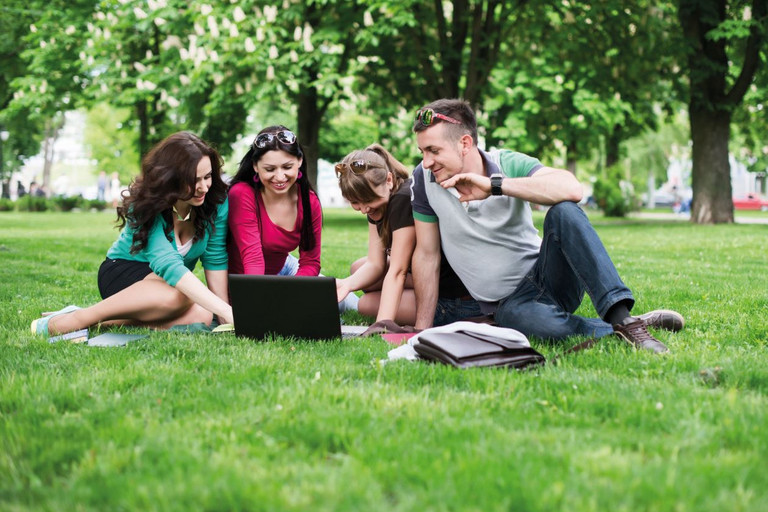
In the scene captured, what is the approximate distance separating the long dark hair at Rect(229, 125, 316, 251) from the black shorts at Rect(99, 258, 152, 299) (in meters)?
0.81

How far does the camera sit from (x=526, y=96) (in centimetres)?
1638

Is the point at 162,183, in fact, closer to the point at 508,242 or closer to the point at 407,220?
the point at 407,220

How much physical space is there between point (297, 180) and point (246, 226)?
49 cm

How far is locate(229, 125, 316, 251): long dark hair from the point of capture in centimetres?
505

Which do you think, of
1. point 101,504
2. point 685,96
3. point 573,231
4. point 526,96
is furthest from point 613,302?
point 685,96

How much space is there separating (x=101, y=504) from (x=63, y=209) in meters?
37.2

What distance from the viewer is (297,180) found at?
540cm

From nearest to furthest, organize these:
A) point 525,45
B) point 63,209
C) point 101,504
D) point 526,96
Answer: point 101,504 < point 526,96 < point 525,45 < point 63,209

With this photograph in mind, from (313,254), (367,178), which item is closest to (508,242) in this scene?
(367,178)

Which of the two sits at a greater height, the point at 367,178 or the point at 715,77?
the point at 715,77

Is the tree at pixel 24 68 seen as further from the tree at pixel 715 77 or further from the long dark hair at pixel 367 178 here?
the long dark hair at pixel 367 178

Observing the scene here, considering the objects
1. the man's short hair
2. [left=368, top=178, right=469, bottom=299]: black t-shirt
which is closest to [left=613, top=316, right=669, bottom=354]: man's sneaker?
[left=368, top=178, right=469, bottom=299]: black t-shirt

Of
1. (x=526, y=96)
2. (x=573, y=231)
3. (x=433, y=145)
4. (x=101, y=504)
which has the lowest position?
(x=101, y=504)

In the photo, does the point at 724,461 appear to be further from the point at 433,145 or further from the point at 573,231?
the point at 433,145
